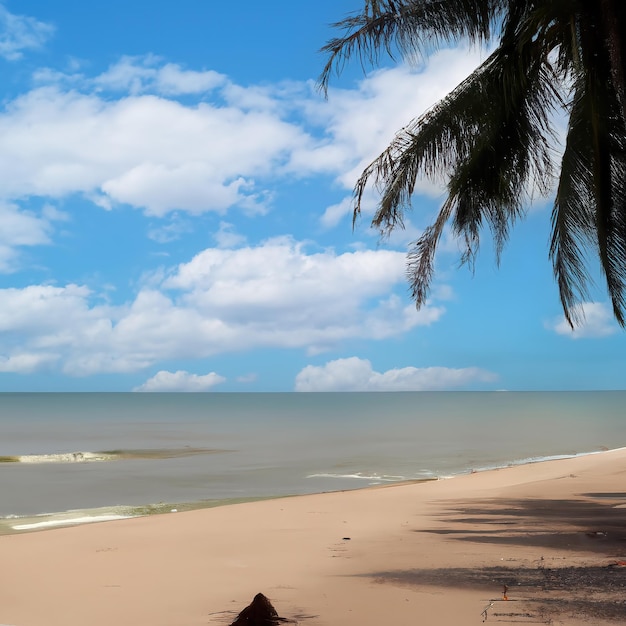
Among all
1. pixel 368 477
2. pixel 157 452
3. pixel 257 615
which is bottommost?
pixel 368 477

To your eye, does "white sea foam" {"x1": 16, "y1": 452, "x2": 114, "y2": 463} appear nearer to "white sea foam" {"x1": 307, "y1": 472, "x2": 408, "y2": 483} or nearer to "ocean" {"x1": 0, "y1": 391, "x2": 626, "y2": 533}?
"ocean" {"x1": 0, "y1": 391, "x2": 626, "y2": 533}

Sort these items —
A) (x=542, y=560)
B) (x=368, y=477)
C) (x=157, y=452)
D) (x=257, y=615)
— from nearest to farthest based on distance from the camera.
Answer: (x=257, y=615) → (x=542, y=560) → (x=368, y=477) → (x=157, y=452)

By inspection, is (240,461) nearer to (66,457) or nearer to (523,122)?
(66,457)

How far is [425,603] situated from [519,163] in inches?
239

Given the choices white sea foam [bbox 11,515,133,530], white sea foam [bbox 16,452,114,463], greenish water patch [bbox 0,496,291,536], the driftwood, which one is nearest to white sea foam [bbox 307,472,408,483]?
greenish water patch [bbox 0,496,291,536]

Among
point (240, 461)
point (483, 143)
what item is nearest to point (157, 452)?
point (240, 461)

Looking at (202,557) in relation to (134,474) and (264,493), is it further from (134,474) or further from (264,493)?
(134,474)

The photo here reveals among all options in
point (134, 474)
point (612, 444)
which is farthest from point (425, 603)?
point (612, 444)

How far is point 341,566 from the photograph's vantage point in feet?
19.8

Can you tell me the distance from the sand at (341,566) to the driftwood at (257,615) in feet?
0.96

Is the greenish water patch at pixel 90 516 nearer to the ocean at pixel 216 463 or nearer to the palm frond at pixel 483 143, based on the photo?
the ocean at pixel 216 463

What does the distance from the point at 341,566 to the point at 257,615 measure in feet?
6.56

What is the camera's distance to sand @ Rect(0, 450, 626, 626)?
4586 mm

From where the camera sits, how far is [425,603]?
4.66 m
